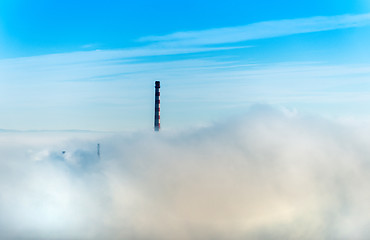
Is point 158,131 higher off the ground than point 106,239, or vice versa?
point 158,131

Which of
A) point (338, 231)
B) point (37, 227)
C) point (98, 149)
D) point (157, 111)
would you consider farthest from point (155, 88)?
point (338, 231)

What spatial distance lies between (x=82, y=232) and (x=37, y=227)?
22.3ft

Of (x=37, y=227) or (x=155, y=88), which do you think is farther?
(x=155, y=88)

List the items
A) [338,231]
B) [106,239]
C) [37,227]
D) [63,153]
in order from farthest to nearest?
1. [63,153]
2. [338,231]
3. [37,227]
4. [106,239]

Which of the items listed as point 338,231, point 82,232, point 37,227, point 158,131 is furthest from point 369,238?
point 37,227

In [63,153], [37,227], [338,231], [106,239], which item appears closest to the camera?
[106,239]

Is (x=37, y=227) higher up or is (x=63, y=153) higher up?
(x=63, y=153)

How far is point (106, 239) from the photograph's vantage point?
55.9m

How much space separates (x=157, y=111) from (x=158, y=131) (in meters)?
3.34

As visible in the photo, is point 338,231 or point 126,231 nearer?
point 126,231

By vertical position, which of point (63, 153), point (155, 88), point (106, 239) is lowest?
point (106, 239)

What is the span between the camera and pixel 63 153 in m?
77.2

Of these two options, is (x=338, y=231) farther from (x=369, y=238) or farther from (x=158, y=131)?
(x=158, y=131)

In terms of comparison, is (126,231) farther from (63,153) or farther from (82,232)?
(63,153)
